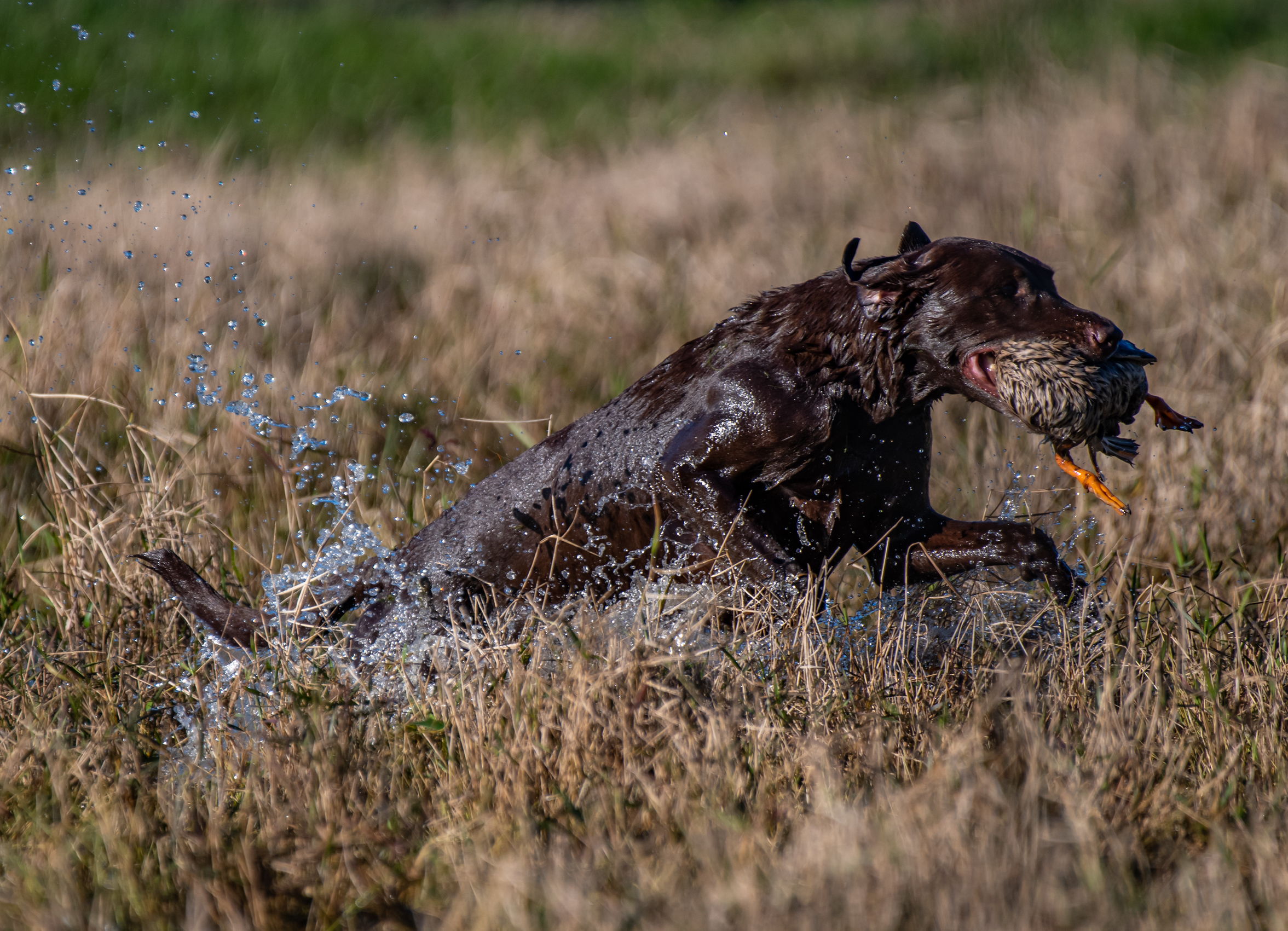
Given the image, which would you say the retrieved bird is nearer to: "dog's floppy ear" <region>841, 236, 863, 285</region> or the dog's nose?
the dog's nose

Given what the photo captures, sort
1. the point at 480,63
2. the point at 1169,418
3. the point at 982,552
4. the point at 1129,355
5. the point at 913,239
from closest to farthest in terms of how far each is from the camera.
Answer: the point at 1129,355 < the point at 1169,418 < the point at 982,552 < the point at 913,239 < the point at 480,63

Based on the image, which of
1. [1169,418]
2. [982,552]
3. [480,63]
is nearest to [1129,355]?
[1169,418]

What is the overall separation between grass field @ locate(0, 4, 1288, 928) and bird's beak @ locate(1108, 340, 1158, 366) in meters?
0.67

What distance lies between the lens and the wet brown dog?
3387 mm

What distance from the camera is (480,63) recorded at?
51.2 ft

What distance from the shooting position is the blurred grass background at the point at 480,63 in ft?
39.5

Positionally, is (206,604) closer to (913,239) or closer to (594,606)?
(594,606)

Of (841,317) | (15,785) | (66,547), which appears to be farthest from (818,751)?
(66,547)

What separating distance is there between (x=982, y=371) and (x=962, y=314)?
16cm

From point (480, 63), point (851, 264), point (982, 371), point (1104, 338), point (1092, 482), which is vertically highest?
point (480, 63)

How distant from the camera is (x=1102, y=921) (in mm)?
2121

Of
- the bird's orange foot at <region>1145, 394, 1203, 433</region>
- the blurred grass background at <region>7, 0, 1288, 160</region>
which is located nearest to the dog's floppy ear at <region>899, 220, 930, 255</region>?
the bird's orange foot at <region>1145, 394, 1203, 433</region>

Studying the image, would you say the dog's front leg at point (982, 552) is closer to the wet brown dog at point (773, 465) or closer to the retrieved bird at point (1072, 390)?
the wet brown dog at point (773, 465)

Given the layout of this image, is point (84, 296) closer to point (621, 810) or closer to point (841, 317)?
point (841, 317)
